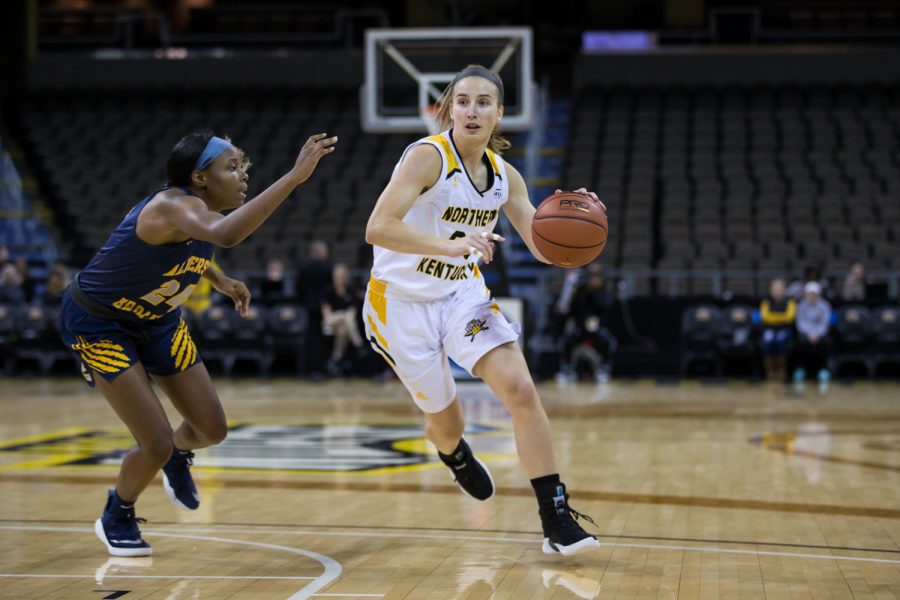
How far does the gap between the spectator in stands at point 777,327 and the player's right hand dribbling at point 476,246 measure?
1127 centimetres

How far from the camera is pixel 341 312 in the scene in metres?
15.3

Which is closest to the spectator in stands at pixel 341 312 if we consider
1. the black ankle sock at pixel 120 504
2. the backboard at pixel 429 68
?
the backboard at pixel 429 68

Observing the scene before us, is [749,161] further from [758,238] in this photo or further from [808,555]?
[808,555]

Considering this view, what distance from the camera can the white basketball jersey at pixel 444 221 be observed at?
16.3 feet

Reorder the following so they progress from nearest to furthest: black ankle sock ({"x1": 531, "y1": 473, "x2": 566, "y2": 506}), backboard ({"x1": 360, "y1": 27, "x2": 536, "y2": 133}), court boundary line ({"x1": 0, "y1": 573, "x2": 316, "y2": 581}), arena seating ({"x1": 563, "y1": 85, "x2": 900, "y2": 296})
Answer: court boundary line ({"x1": 0, "y1": 573, "x2": 316, "y2": 581}) → black ankle sock ({"x1": 531, "y1": 473, "x2": 566, "y2": 506}) → backboard ({"x1": 360, "y1": 27, "x2": 536, "y2": 133}) → arena seating ({"x1": 563, "y1": 85, "x2": 900, "y2": 296})

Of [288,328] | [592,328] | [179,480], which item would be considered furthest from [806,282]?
[179,480]

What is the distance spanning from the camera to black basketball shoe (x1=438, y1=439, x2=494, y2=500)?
5547 mm

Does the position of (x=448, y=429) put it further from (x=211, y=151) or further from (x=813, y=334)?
(x=813, y=334)

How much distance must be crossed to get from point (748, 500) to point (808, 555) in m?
1.43

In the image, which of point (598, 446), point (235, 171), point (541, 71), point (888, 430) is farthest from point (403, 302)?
point (541, 71)

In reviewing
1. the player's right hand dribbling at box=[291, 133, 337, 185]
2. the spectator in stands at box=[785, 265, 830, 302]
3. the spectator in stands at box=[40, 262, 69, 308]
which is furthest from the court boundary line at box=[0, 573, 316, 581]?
the spectator in stands at box=[40, 262, 69, 308]

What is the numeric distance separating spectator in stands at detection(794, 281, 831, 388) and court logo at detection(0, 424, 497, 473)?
21.7ft

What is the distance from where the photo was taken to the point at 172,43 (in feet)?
81.7

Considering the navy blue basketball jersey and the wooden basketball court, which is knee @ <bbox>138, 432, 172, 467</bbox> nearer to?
the wooden basketball court
